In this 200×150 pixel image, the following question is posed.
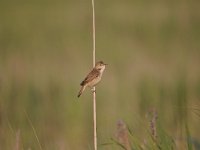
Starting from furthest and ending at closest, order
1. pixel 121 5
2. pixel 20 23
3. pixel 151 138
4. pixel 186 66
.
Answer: pixel 121 5
pixel 20 23
pixel 186 66
pixel 151 138

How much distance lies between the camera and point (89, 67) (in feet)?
43.2

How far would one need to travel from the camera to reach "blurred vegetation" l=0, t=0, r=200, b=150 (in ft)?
27.8

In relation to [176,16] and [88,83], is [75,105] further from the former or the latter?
[176,16]

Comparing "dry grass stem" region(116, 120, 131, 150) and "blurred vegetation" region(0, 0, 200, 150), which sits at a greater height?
"dry grass stem" region(116, 120, 131, 150)

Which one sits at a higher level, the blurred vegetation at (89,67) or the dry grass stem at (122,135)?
the dry grass stem at (122,135)

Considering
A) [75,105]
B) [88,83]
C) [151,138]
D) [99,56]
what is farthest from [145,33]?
[151,138]

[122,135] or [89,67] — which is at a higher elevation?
[122,135]

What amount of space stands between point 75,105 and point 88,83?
3232 mm

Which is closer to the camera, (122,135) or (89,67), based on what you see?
(122,135)

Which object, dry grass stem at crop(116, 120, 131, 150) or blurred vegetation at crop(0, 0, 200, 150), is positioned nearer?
dry grass stem at crop(116, 120, 131, 150)

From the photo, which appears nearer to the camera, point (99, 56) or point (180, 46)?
point (99, 56)

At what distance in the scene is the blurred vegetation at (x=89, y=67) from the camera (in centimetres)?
848

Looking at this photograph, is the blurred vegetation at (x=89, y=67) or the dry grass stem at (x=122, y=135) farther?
the blurred vegetation at (x=89, y=67)

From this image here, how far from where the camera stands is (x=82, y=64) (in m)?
13.7
